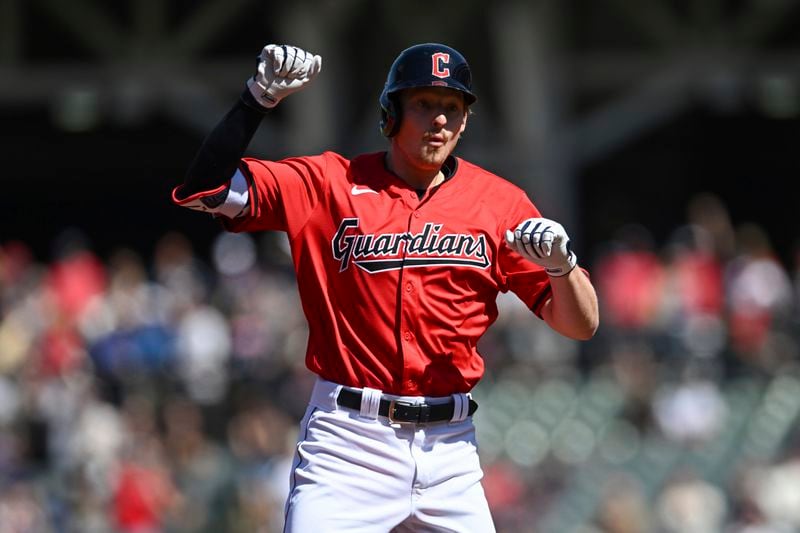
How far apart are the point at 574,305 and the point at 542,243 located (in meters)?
0.32

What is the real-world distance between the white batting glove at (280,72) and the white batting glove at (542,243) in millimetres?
737

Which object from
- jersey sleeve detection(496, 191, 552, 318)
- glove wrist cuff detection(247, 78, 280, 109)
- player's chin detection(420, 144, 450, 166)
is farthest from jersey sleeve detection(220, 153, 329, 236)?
jersey sleeve detection(496, 191, 552, 318)

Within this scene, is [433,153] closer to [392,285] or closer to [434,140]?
[434,140]

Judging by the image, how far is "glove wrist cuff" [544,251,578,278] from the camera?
14.9 ft

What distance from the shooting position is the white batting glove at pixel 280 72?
4496 mm

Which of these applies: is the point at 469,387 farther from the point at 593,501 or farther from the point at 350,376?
the point at 593,501

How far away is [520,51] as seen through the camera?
17250 millimetres

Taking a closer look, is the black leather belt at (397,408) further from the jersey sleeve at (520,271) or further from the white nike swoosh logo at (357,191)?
the white nike swoosh logo at (357,191)

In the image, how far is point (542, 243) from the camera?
440 cm

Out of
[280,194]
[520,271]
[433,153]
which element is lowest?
[520,271]

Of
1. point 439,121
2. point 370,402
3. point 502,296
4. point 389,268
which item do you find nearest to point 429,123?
point 439,121

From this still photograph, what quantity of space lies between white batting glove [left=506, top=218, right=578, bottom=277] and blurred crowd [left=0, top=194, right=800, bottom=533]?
502cm

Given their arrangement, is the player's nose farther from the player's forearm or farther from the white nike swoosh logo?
the player's forearm

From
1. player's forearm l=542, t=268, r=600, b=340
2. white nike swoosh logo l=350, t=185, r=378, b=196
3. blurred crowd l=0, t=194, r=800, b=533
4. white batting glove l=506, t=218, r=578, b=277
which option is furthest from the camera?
blurred crowd l=0, t=194, r=800, b=533
